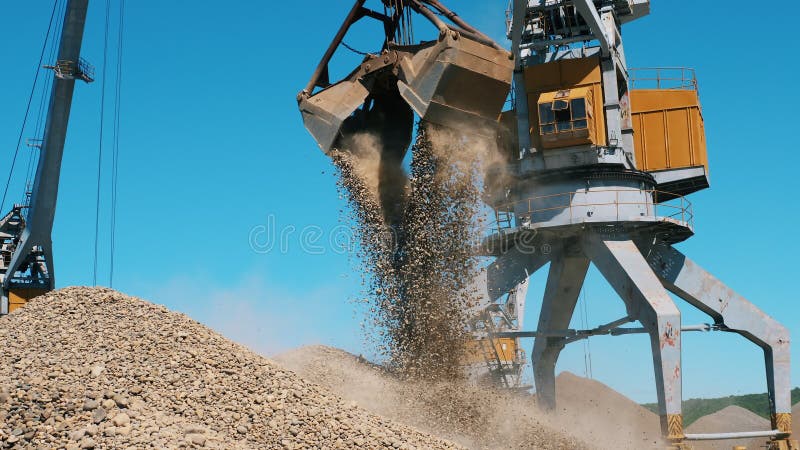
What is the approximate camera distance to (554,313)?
61.3 feet

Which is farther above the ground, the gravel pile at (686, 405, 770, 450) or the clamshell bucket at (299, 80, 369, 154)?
the clamshell bucket at (299, 80, 369, 154)

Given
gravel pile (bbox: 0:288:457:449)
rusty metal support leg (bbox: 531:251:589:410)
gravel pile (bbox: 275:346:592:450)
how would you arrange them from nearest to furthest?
gravel pile (bbox: 0:288:457:449) < gravel pile (bbox: 275:346:592:450) < rusty metal support leg (bbox: 531:251:589:410)

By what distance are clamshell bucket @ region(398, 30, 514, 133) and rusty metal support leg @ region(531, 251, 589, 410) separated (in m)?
5.01

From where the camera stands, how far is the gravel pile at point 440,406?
13172 mm

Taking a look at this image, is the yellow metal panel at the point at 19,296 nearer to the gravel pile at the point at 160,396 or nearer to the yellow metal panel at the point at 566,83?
the gravel pile at the point at 160,396

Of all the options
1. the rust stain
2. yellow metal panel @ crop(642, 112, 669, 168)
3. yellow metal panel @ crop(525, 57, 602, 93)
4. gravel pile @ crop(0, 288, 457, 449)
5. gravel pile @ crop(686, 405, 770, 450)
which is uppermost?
yellow metal panel @ crop(525, 57, 602, 93)

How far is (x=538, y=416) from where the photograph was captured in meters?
16.4

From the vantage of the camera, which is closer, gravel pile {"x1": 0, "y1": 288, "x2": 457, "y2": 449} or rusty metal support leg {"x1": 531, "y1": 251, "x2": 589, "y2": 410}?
gravel pile {"x1": 0, "y1": 288, "x2": 457, "y2": 449}

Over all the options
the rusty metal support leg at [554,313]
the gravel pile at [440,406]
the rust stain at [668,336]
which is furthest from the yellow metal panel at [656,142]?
the gravel pile at [440,406]

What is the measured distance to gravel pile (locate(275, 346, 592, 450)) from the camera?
13.2 meters

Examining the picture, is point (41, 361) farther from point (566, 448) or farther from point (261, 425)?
point (566, 448)

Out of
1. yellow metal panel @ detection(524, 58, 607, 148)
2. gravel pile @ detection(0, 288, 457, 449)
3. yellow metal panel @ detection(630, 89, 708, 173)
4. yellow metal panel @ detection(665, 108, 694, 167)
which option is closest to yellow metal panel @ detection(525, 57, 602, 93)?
yellow metal panel @ detection(524, 58, 607, 148)

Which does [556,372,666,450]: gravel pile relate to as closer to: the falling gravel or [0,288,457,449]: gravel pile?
the falling gravel

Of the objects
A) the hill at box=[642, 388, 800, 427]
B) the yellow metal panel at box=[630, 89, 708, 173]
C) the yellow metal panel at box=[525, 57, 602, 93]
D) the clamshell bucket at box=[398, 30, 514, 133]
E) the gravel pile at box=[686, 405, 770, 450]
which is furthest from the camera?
the hill at box=[642, 388, 800, 427]
